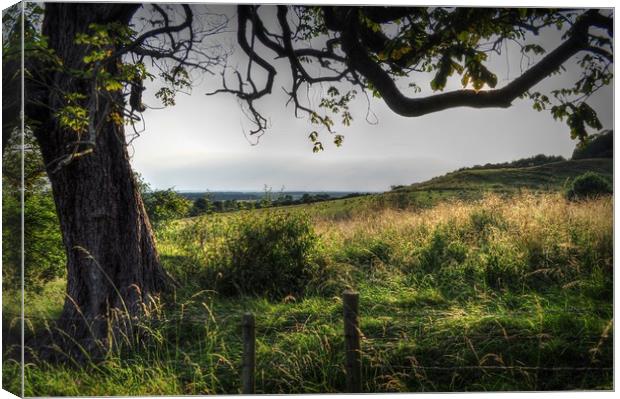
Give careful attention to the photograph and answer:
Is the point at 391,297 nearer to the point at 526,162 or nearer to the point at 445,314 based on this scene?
the point at 445,314

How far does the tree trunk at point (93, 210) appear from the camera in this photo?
4512 mm

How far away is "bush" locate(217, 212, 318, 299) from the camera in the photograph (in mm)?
4957

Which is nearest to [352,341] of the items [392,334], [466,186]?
[392,334]

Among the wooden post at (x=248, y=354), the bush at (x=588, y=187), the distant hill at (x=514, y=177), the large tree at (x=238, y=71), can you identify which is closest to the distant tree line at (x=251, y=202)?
the large tree at (x=238, y=71)

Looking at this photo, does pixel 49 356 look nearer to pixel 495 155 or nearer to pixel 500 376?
pixel 500 376

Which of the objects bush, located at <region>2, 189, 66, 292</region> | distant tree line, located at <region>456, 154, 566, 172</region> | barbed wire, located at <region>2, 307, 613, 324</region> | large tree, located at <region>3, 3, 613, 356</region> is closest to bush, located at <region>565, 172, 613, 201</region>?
distant tree line, located at <region>456, 154, 566, 172</region>

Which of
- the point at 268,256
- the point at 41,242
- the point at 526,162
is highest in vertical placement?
the point at 526,162

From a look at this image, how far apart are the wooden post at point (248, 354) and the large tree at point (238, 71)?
967 mm

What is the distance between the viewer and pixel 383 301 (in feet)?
15.9

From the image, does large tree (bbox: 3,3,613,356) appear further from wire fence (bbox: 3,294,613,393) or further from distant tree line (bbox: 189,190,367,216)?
wire fence (bbox: 3,294,613,393)

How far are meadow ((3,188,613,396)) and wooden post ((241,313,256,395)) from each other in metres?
0.20

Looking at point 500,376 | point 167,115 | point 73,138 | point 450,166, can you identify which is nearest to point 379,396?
point 500,376

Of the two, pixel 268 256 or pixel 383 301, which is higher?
pixel 268 256

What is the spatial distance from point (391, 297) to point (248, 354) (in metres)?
1.42
